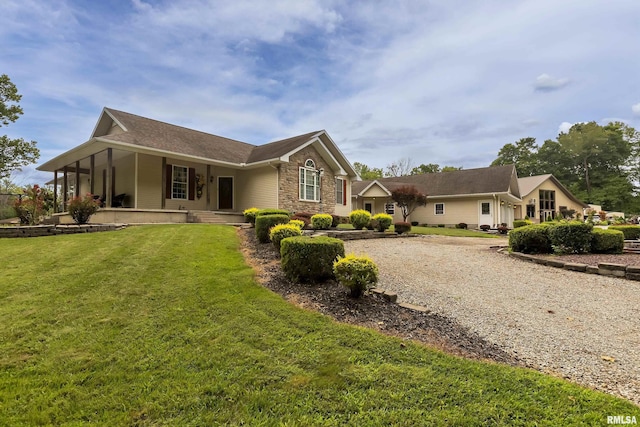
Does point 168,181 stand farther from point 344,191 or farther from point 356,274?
point 356,274

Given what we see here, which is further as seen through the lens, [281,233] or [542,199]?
[542,199]

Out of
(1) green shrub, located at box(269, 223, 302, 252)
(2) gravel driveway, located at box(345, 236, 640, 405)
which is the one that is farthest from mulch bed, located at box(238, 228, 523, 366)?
(1) green shrub, located at box(269, 223, 302, 252)

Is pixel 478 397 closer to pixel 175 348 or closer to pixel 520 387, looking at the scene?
pixel 520 387

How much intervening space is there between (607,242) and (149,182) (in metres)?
17.6

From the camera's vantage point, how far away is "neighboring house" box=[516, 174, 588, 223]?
29.9 metres

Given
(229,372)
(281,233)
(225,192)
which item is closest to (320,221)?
(281,233)

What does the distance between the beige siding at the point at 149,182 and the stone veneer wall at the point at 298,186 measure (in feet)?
19.3

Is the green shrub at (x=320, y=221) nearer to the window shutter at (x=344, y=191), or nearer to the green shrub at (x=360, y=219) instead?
the green shrub at (x=360, y=219)

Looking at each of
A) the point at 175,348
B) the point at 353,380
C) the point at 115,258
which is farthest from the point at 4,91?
the point at 353,380

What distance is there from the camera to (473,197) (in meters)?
26.0

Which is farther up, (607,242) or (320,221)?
(320,221)

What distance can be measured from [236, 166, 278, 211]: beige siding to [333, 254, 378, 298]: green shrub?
459 inches

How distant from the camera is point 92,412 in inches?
93.4

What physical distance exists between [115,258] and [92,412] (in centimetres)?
489
